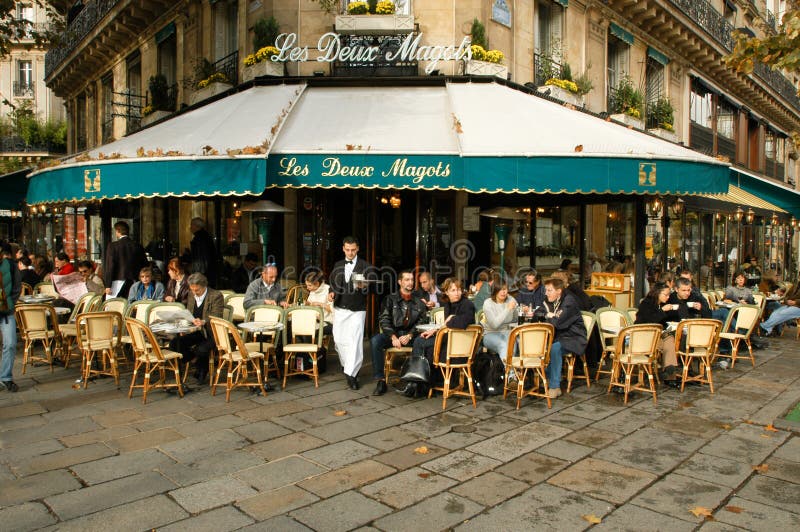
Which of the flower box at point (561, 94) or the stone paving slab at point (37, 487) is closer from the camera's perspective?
the stone paving slab at point (37, 487)

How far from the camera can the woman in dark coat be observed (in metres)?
7.24

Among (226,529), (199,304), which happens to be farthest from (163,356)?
(226,529)

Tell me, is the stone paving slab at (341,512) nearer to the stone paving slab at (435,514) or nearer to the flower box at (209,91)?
the stone paving slab at (435,514)

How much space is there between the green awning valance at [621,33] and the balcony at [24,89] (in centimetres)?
3351

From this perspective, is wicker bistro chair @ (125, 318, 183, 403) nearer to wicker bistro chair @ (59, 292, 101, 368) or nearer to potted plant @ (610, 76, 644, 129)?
wicker bistro chair @ (59, 292, 101, 368)

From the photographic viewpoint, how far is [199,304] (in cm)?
731

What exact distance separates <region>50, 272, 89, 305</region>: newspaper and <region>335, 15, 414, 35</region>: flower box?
19.3 feet

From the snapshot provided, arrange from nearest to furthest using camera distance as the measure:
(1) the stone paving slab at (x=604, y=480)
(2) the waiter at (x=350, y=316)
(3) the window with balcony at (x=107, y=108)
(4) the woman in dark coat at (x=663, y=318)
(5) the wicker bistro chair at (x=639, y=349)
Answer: (1) the stone paving slab at (x=604, y=480)
(5) the wicker bistro chair at (x=639, y=349)
(2) the waiter at (x=350, y=316)
(4) the woman in dark coat at (x=663, y=318)
(3) the window with balcony at (x=107, y=108)

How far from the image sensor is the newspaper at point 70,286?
9.50 metres

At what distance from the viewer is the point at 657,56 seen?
48.4 ft

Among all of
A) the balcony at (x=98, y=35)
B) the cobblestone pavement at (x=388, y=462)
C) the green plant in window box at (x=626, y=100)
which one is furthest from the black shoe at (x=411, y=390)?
the balcony at (x=98, y=35)

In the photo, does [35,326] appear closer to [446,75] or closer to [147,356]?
[147,356]

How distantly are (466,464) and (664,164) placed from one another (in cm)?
528

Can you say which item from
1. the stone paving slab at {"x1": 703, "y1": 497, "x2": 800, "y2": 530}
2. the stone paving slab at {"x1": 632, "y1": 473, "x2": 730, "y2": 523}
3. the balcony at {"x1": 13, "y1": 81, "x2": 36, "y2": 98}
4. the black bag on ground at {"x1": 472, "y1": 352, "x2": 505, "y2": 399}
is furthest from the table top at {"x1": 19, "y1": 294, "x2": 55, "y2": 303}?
the balcony at {"x1": 13, "y1": 81, "x2": 36, "y2": 98}
